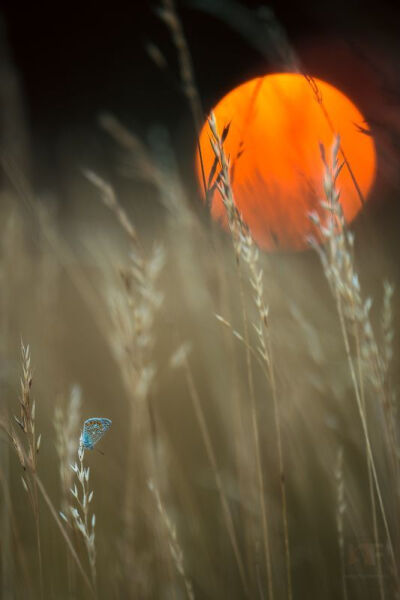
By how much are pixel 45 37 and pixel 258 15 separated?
1144 cm

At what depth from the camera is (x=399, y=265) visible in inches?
67.1

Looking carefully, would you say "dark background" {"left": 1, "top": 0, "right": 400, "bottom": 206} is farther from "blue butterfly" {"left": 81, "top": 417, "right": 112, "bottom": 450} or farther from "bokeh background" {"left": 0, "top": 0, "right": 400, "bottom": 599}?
"blue butterfly" {"left": 81, "top": 417, "right": 112, "bottom": 450}

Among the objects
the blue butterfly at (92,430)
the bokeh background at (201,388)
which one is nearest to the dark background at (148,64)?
the bokeh background at (201,388)

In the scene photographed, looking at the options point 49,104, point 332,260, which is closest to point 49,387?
point 332,260

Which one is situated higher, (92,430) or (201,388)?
(92,430)

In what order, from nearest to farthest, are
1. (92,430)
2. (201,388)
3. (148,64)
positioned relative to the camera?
(92,430)
(201,388)
(148,64)

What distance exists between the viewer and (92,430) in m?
0.74

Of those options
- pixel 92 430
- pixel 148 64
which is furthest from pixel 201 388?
pixel 148 64

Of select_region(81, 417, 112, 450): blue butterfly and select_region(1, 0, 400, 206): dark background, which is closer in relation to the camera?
select_region(81, 417, 112, 450): blue butterfly

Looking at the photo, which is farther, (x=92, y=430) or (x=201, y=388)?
(x=201, y=388)

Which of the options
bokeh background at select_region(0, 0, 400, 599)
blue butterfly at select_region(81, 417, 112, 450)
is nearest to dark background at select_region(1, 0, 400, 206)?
bokeh background at select_region(0, 0, 400, 599)

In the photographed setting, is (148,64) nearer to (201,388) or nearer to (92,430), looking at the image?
(201,388)

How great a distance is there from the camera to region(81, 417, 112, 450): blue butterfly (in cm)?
73

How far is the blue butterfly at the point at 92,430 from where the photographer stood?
0.73 m
